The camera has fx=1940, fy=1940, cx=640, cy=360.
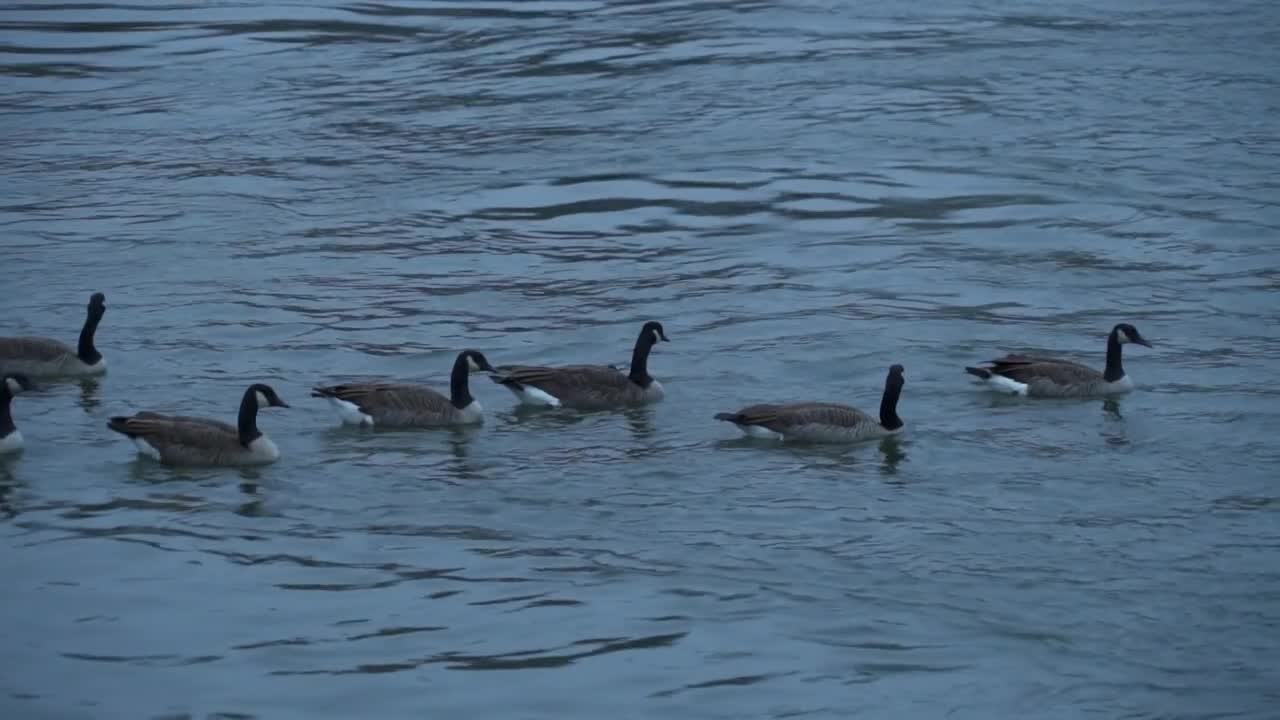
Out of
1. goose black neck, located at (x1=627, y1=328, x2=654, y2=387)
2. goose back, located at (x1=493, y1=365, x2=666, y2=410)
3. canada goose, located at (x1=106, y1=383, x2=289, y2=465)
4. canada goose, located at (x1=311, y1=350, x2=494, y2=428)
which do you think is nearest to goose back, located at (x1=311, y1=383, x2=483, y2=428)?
canada goose, located at (x1=311, y1=350, x2=494, y2=428)

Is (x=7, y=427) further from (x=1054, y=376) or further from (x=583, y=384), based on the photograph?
(x=1054, y=376)

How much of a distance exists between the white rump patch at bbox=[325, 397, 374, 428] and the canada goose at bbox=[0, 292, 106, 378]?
2938 mm

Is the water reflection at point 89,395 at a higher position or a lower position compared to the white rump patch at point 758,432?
higher

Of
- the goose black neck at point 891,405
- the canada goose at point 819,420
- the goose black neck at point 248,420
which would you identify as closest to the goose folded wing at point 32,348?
the goose black neck at point 248,420

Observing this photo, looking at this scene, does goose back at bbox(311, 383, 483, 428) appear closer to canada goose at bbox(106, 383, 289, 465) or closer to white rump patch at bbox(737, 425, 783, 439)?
canada goose at bbox(106, 383, 289, 465)

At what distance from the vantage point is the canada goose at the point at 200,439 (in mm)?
16547

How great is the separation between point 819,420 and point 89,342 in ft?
24.2

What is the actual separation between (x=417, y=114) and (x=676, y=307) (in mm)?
13438

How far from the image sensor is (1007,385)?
19.4m

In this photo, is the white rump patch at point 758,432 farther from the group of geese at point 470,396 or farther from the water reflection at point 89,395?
the water reflection at point 89,395

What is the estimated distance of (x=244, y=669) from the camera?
40.6 feet

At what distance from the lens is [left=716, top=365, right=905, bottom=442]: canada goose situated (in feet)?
57.9

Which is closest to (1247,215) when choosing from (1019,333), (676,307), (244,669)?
(1019,333)

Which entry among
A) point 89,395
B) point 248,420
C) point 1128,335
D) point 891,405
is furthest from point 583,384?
point 1128,335
